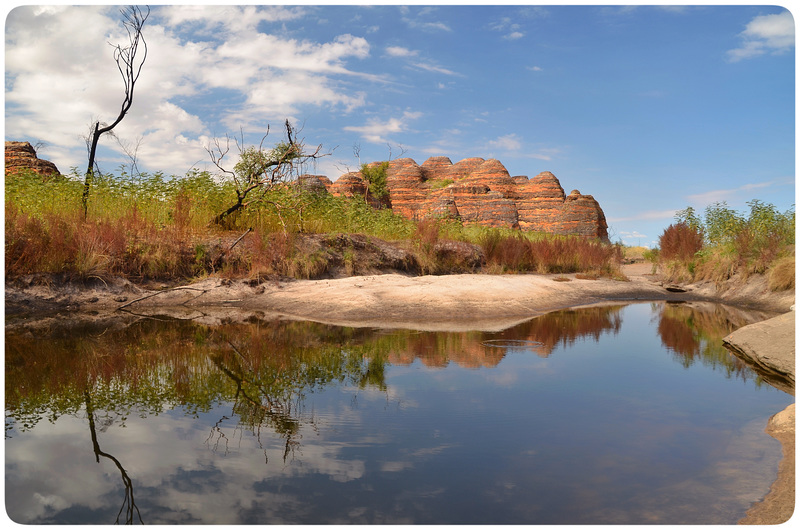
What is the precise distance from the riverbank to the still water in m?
2.29

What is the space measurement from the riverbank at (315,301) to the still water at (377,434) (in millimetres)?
2290

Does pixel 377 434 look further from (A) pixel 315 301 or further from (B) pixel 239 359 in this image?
(A) pixel 315 301

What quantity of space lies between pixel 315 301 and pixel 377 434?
632 centimetres

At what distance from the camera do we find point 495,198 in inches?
1981

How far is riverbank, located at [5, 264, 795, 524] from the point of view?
8.50 m

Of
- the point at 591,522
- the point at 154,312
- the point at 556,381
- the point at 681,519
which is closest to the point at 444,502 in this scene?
the point at 591,522

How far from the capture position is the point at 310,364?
5273 mm

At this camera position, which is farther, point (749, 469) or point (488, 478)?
point (749, 469)

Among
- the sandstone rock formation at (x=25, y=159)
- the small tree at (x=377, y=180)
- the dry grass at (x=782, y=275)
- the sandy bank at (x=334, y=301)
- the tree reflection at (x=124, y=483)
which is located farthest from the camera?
the small tree at (x=377, y=180)

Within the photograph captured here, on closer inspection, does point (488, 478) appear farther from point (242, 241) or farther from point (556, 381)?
point (242, 241)

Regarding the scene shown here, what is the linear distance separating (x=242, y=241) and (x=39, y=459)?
8.92 metres

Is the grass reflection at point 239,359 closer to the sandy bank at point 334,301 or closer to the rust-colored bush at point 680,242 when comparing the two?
the sandy bank at point 334,301

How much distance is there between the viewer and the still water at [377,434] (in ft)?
7.95

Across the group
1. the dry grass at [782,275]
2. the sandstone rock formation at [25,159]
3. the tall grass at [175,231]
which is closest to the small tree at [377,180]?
the sandstone rock formation at [25,159]
